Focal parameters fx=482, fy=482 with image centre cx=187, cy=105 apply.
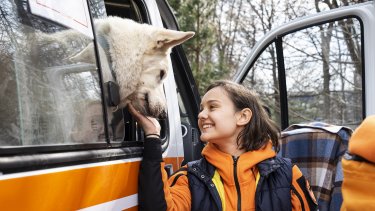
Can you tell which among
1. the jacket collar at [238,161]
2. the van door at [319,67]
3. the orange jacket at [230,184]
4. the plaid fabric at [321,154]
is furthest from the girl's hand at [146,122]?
the van door at [319,67]

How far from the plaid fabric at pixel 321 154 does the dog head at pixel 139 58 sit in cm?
101

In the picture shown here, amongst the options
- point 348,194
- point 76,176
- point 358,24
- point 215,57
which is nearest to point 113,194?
point 76,176

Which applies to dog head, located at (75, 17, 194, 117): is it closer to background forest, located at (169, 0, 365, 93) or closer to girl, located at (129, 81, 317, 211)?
girl, located at (129, 81, 317, 211)

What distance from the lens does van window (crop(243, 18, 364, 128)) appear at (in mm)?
4035

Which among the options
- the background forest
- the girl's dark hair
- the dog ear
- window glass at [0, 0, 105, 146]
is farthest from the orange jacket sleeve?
the background forest

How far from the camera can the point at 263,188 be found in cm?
242

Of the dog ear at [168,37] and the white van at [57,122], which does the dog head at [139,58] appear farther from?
the white van at [57,122]

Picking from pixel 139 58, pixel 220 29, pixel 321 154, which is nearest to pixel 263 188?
pixel 321 154

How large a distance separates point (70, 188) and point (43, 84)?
0.40 m

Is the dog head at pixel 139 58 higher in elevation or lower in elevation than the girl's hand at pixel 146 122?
higher

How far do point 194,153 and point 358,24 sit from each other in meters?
1.71

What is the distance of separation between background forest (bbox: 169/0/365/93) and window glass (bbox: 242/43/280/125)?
8830 mm

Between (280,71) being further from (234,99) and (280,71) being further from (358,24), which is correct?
(234,99)

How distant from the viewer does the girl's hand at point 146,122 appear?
8.05 feet
